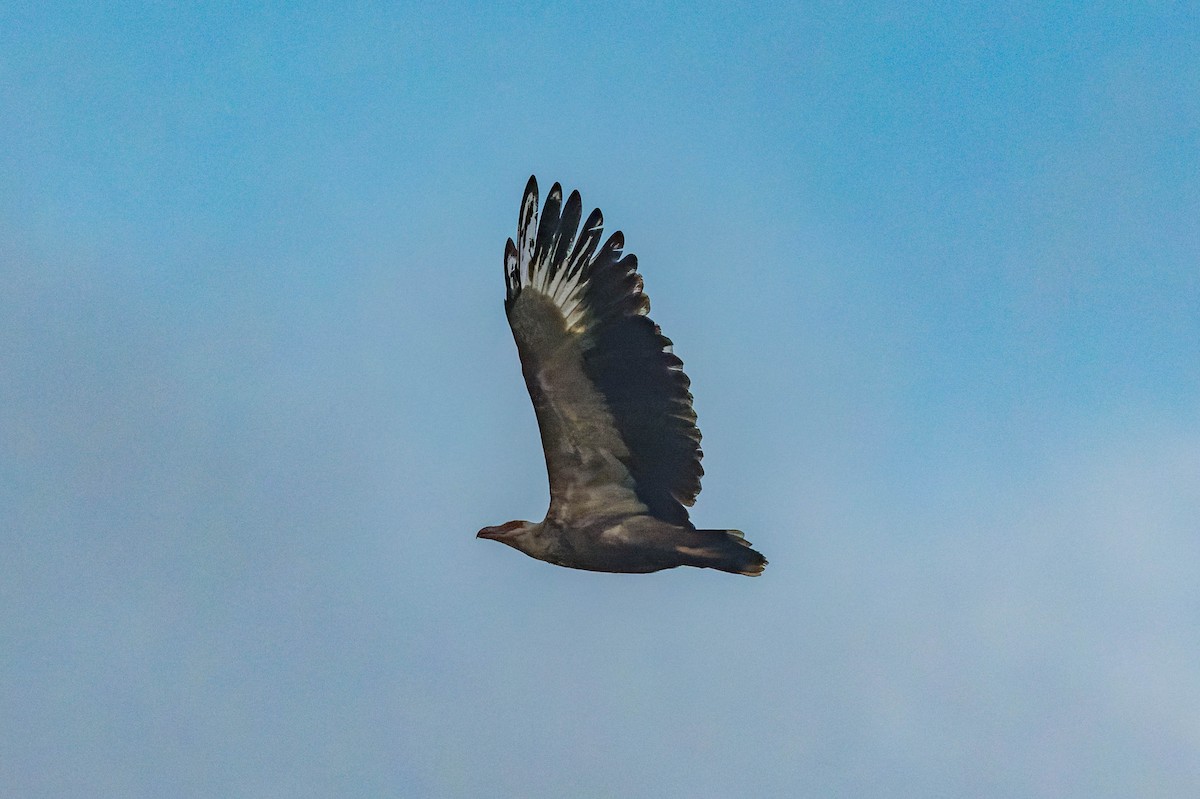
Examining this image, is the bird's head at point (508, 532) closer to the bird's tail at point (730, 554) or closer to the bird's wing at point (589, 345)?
the bird's wing at point (589, 345)

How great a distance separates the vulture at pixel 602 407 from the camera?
49.1 ft

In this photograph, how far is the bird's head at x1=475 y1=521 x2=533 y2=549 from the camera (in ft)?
51.3

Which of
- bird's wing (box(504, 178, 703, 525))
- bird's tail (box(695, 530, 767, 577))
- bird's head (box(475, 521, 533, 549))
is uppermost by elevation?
bird's wing (box(504, 178, 703, 525))

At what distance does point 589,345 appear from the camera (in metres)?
15.0

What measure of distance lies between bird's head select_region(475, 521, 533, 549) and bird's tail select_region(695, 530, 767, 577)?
1739 mm

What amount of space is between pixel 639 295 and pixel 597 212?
90cm

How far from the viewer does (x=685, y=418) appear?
15094 millimetres

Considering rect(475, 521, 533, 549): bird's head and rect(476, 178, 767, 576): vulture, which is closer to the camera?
rect(476, 178, 767, 576): vulture

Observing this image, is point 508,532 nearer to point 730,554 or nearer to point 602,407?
point 602,407

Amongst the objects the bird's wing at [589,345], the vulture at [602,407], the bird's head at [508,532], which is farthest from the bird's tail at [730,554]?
the bird's head at [508,532]

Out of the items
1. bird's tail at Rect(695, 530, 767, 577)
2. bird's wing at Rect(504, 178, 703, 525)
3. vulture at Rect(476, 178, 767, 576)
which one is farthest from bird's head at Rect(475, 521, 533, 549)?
bird's tail at Rect(695, 530, 767, 577)

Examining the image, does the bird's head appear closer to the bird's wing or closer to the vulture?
the vulture

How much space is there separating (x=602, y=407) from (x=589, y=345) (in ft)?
2.02

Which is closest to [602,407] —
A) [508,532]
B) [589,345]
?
[589,345]
